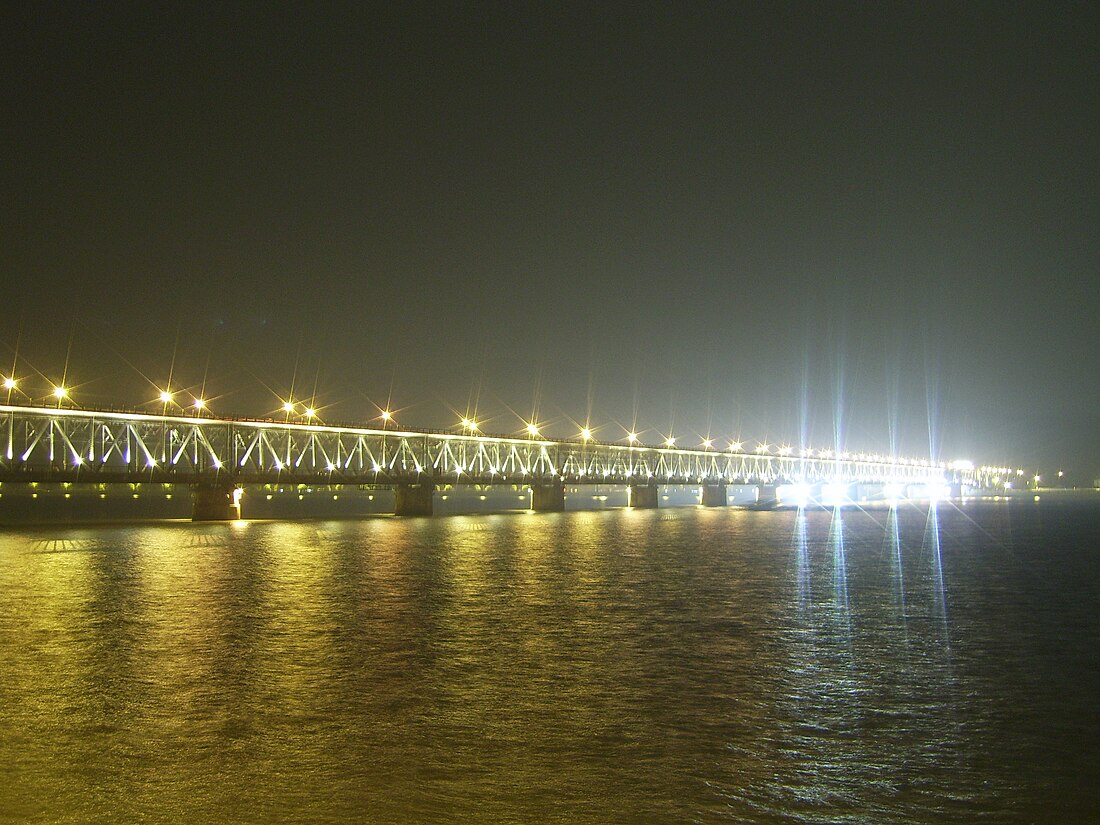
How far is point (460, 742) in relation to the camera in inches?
621

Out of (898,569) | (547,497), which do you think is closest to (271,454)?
(547,497)

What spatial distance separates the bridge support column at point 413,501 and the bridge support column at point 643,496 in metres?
62.2

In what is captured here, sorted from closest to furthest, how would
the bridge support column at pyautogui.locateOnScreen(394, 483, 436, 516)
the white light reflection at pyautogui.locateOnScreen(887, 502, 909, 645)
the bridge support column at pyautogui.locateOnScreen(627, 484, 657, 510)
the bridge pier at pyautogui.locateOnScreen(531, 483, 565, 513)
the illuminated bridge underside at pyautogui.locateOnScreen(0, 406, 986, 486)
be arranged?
the white light reflection at pyautogui.locateOnScreen(887, 502, 909, 645)
the illuminated bridge underside at pyautogui.locateOnScreen(0, 406, 986, 486)
the bridge support column at pyautogui.locateOnScreen(394, 483, 436, 516)
the bridge pier at pyautogui.locateOnScreen(531, 483, 565, 513)
the bridge support column at pyautogui.locateOnScreen(627, 484, 657, 510)

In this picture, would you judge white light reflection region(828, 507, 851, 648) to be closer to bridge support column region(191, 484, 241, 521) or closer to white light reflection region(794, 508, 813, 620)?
white light reflection region(794, 508, 813, 620)

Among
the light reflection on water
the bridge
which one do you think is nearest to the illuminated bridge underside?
the bridge

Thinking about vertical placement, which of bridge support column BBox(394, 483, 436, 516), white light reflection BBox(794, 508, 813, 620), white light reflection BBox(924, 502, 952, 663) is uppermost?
bridge support column BBox(394, 483, 436, 516)

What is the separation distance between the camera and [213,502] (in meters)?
113

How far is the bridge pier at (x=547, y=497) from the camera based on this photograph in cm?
16525

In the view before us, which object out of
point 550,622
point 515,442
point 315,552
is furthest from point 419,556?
point 515,442

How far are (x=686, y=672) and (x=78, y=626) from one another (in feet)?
59.0

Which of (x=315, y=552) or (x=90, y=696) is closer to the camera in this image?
(x=90, y=696)

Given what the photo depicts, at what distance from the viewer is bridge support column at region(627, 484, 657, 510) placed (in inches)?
7522

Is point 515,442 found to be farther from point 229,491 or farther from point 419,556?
point 419,556

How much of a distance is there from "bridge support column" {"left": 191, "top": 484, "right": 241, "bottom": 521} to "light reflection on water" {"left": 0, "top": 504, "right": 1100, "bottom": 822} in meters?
70.8
